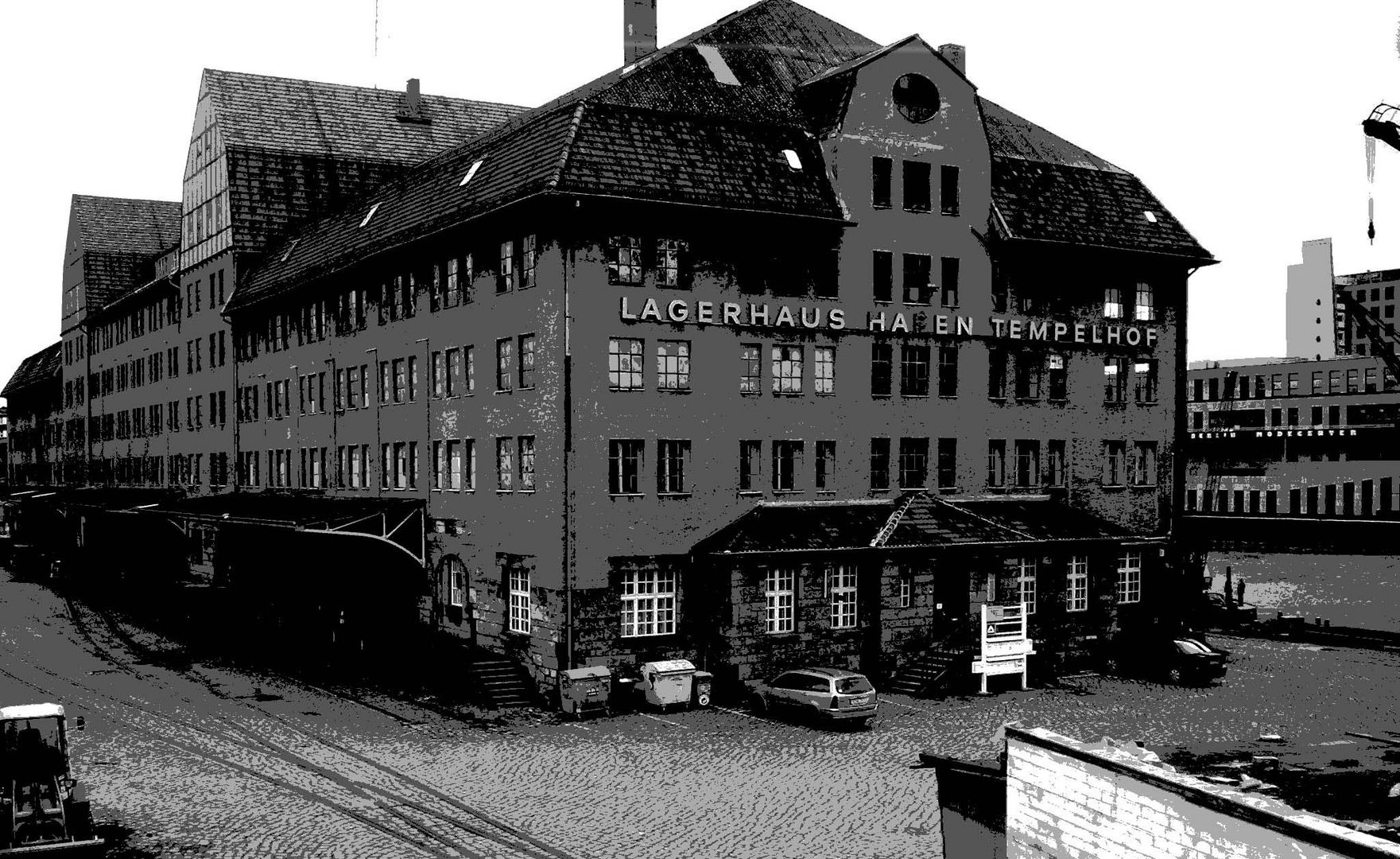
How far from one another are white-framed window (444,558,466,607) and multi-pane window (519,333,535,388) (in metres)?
7.54

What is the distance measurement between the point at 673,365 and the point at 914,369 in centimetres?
952

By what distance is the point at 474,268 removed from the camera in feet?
149

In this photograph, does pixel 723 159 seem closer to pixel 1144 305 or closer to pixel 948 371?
pixel 948 371

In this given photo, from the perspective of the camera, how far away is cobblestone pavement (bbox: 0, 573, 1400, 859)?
26.2 metres

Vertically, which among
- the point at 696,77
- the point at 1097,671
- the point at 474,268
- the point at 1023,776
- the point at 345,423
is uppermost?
the point at 696,77

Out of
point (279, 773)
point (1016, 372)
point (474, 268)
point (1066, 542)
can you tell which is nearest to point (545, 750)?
point (279, 773)

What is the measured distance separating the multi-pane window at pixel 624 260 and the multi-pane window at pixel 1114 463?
815 inches

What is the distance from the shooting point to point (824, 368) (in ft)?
150

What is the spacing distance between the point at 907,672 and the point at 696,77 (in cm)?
2195

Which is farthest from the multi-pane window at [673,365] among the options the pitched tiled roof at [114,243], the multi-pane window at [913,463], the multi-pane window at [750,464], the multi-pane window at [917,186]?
the pitched tiled roof at [114,243]

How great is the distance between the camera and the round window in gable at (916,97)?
47.1m

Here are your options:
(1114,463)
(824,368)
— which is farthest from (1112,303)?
(824,368)

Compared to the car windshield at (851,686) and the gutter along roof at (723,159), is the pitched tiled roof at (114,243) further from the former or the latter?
the car windshield at (851,686)

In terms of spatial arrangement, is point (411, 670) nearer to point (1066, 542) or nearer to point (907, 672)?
point (907, 672)
